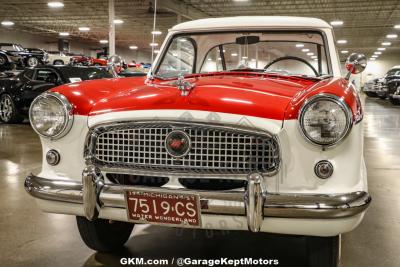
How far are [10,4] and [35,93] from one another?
13.6m

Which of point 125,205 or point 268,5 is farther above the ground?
point 268,5

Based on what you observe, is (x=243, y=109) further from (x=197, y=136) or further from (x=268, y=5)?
(x=268, y=5)

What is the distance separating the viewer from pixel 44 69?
972cm

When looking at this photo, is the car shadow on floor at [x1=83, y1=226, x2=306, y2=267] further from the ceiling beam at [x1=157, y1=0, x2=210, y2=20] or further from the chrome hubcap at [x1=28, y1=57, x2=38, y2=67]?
the chrome hubcap at [x1=28, y1=57, x2=38, y2=67]

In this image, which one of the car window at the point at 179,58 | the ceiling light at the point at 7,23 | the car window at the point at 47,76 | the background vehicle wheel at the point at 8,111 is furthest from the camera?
the ceiling light at the point at 7,23

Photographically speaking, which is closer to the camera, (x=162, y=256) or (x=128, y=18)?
(x=162, y=256)

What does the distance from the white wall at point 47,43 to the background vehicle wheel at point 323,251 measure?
98.1ft

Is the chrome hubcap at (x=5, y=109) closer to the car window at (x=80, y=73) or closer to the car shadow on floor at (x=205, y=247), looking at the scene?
the car window at (x=80, y=73)

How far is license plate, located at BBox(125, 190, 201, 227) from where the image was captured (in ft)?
6.66

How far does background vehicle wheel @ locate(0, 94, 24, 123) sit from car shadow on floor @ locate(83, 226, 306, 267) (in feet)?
26.4

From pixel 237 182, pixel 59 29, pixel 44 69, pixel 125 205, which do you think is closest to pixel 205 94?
pixel 237 182

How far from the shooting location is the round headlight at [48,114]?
2.39 m

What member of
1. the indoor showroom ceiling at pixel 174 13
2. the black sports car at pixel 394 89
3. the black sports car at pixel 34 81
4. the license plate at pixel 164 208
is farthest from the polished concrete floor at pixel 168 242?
the indoor showroom ceiling at pixel 174 13

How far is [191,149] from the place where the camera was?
213 centimetres
